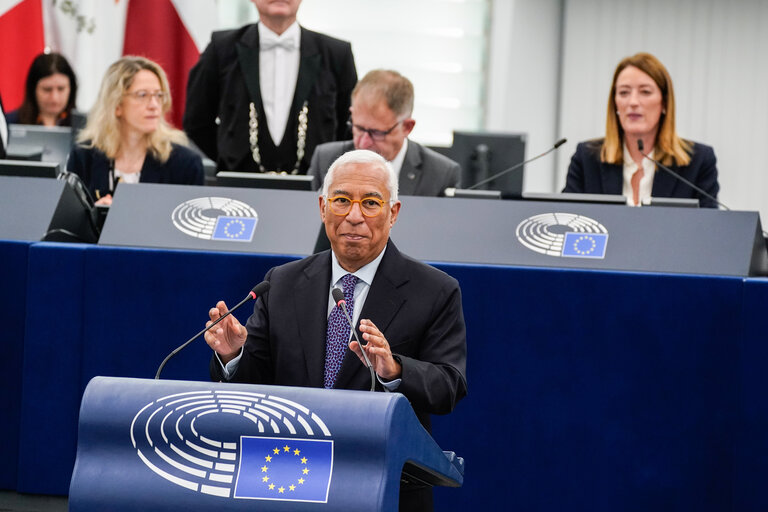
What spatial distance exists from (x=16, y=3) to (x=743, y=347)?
204 inches

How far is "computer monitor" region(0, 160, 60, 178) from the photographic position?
3689mm

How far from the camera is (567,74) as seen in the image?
7555 millimetres

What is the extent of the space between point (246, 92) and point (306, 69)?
256 mm

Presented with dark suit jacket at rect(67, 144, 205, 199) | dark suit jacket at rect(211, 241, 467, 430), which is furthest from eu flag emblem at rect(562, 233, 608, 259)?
dark suit jacket at rect(67, 144, 205, 199)

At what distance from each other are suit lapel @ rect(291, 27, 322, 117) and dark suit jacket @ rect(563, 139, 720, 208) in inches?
43.5

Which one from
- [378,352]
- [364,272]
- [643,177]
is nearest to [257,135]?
[643,177]

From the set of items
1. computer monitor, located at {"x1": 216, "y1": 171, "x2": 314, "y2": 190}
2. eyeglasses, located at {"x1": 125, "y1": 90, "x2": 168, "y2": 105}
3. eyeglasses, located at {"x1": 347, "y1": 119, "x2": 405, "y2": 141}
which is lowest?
computer monitor, located at {"x1": 216, "y1": 171, "x2": 314, "y2": 190}

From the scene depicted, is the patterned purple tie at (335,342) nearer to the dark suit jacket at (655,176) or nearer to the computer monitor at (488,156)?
the dark suit jacket at (655,176)

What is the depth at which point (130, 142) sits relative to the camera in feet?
14.1

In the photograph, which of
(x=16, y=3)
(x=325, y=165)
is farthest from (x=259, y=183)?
(x=16, y=3)

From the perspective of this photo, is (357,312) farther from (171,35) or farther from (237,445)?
(171,35)

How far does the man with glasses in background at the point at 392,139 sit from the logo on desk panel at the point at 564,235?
25.3 inches

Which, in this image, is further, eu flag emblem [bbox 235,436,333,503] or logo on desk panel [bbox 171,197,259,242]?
logo on desk panel [bbox 171,197,259,242]

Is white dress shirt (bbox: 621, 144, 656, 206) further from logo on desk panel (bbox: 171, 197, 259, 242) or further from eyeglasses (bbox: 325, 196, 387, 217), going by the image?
eyeglasses (bbox: 325, 196, 387, 217)
